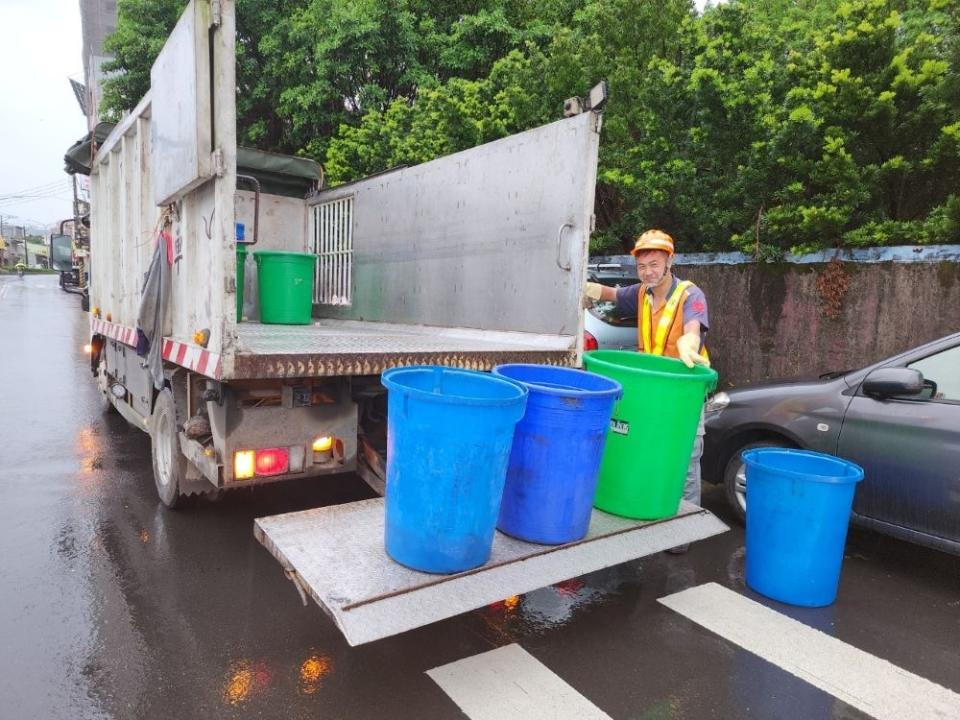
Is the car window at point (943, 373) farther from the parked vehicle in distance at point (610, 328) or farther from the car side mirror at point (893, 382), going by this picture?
the parked vehicle in distance at point (610, 328)

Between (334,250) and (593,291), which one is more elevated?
(334,250)

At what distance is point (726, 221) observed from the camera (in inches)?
306

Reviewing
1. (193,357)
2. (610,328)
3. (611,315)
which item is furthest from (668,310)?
(611,315)

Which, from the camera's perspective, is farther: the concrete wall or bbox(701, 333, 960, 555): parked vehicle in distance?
the concrete wall

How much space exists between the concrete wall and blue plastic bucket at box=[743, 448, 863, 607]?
4094 millimetres

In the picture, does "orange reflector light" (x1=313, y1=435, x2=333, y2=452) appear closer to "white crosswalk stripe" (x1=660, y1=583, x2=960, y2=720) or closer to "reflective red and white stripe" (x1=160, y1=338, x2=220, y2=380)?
"reflective red and white stripe" (x1=160, y1=338, x2=220, y2=380)

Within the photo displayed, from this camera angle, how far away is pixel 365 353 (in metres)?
3.32

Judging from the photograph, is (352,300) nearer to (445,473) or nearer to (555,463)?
(555,463)

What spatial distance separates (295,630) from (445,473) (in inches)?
48.7

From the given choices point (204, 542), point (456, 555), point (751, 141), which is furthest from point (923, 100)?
point (204, 542)

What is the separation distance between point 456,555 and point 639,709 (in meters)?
0.91

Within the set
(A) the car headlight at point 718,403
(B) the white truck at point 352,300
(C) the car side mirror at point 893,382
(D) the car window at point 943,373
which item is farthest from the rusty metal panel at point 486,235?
(D) the car window at point 943,373

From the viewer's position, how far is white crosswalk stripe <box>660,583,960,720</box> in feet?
8.30

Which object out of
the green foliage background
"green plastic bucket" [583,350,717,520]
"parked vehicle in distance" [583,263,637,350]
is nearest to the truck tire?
"green plastic bucket" [583,350,717,520]
